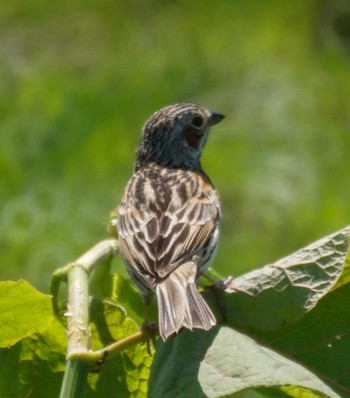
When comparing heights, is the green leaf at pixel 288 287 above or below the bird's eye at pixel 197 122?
below

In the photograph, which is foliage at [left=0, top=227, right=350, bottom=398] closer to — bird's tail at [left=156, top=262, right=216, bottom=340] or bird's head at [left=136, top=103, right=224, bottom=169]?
bird's tail at [left=156, top=262, right=216, bottom=340]

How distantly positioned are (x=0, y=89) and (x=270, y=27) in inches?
107

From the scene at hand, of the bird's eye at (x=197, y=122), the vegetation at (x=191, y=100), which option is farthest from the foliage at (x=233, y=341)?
the vegetation at (x=191, y=100)

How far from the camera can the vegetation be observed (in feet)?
25.5

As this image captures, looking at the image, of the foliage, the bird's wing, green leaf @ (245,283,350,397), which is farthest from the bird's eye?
green leaf @ (245,283,350,397)

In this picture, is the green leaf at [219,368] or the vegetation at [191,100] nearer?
the green leaf at [219,368]

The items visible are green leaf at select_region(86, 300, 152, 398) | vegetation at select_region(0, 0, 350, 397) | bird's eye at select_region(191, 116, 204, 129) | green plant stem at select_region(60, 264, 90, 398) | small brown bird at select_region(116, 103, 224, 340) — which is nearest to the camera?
green plant stem at select_region(60, 264, 90, 398)

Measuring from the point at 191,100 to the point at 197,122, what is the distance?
296cm

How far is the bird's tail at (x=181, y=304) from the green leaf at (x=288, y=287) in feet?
0.29

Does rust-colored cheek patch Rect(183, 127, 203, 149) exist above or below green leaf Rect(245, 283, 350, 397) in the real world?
above

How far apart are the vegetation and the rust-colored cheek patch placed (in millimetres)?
661

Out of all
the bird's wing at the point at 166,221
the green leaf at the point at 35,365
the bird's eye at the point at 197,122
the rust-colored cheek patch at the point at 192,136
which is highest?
the bird's eye at the point at 197,122

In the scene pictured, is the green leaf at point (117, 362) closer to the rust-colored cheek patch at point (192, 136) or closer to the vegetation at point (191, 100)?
the rust-colored cheek patch at point (192, 136)

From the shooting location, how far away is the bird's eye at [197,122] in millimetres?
6109
